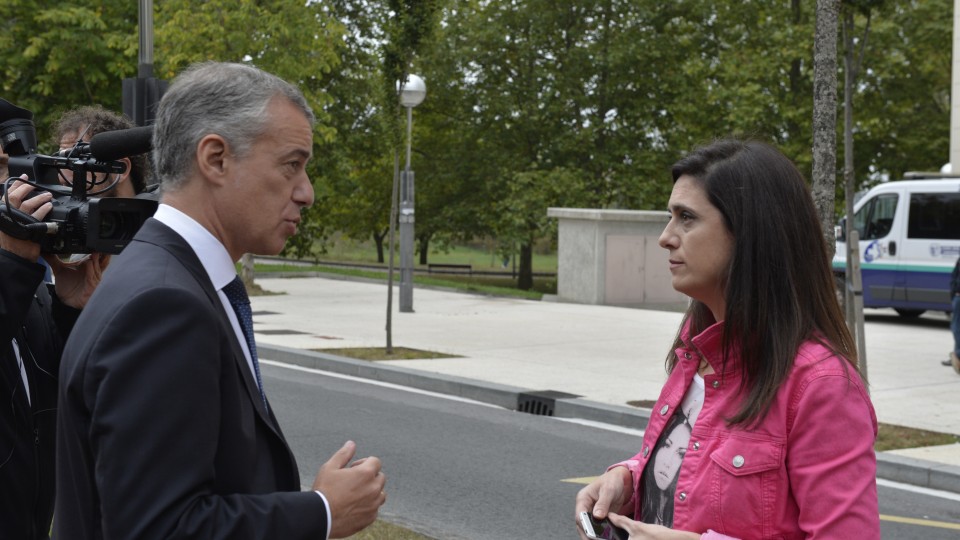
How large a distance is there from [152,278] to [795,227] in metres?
1.26

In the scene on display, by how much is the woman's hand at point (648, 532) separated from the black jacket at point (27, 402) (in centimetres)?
142

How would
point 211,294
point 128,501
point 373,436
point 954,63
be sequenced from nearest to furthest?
point 128,501
point 211,294
point 373,436
point 954,63

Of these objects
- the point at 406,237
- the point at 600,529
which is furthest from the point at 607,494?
the point at 406,237

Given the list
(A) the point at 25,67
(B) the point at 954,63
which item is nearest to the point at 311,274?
(A) the point at 25,67

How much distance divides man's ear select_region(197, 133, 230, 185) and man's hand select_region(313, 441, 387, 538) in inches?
20.6

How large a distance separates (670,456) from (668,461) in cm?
1

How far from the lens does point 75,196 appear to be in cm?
286

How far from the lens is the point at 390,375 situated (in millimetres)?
13023

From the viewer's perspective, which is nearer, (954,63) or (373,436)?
(373,436)

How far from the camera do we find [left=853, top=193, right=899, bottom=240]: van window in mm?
21406

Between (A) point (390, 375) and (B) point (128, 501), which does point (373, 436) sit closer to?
(A) point (390, 375)

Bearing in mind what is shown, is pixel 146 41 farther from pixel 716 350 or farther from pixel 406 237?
pixel 406 237

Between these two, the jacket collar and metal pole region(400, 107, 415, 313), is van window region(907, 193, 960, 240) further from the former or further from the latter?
the jacket collar

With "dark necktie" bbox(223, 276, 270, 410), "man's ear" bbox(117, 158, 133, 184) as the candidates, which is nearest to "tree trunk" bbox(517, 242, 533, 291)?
"man's ear" bbox(117, 158, 133, 184)
